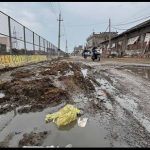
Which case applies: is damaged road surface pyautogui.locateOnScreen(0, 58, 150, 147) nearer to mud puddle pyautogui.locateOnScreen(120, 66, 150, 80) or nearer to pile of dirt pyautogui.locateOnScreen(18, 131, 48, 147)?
pile of dirt pyautogui.locateOnScreen(18, 131, 48, 147)

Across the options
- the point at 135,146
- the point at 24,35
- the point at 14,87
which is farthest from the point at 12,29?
the point at 135,146

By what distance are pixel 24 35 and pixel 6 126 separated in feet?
59.1

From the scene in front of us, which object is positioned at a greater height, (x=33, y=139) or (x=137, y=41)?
(x=137, y=41)

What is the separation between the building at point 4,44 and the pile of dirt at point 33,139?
442 inches

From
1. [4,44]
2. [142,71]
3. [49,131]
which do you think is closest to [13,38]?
[4,44]

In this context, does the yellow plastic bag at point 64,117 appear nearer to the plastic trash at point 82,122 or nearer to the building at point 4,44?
the plastic trash at point 82,122

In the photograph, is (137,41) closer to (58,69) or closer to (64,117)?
(58,69)

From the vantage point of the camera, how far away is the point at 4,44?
15672 millimetres

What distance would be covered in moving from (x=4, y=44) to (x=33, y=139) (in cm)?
1222

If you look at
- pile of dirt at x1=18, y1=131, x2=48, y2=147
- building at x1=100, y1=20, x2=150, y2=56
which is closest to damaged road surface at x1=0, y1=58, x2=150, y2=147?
pile of dirt at x1=18, y1=131, x2=48, y2=147

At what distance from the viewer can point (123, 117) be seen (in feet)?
18.8

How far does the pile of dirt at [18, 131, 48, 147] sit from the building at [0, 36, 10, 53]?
36.9ft

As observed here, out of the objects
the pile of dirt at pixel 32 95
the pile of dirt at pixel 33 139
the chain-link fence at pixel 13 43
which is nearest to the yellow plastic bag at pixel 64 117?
the pile of dirt at pixel 33 139

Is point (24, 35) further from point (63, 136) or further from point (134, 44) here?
point (134, 44)
